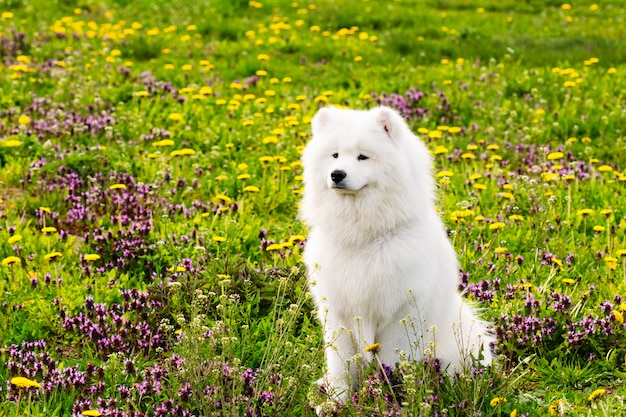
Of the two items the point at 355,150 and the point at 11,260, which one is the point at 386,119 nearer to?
the point at 355,150

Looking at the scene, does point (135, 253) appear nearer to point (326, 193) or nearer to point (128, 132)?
point (326, 193)

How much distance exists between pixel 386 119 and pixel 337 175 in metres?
0.43

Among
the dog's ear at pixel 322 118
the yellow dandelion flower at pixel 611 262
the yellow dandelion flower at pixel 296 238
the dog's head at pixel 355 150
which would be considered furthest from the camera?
the yellow dandelion flower at pixel 296 238

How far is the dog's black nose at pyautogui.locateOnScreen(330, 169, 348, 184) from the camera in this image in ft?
13.9

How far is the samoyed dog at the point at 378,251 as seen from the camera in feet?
14.0

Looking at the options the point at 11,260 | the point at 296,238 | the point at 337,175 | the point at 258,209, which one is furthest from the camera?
the point at 258,209

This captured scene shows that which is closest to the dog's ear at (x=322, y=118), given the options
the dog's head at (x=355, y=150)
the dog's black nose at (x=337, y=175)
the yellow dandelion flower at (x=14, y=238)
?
the dog's head at (x=355, y=150)

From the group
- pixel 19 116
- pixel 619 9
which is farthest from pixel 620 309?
pixel 619 9

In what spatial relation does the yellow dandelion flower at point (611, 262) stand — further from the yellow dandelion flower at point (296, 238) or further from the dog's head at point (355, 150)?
the yellow dandelion flower at point (296, 238)

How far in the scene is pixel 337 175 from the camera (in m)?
4.25

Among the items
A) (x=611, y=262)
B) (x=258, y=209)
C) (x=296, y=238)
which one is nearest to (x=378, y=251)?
(x=296, y=238)

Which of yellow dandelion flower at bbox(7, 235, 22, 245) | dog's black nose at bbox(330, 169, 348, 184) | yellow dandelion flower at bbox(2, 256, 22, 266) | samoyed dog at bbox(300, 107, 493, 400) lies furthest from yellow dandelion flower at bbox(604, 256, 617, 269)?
yellow dandelion flower at bbox(7, 235, 22, 245)

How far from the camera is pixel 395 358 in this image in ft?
14.2

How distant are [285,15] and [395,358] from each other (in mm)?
10404
